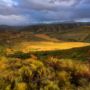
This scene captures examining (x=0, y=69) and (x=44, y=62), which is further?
(x=44, y=62)

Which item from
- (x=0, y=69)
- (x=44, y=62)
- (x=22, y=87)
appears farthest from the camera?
(x=44, y=62)

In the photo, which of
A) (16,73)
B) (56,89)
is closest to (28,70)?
(16,73)

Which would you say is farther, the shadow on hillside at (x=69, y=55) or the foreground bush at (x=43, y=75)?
the shadow on hillside at (x=69, y=55)

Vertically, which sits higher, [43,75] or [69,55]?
[43,75]

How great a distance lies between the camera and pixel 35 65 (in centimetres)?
2939

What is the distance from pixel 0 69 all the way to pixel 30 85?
302cm

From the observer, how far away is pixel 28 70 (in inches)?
1121

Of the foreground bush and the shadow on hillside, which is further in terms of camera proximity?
the shadow on hillside

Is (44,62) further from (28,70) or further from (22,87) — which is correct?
(22,87)

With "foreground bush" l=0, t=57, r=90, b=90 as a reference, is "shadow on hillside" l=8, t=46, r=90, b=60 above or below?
below

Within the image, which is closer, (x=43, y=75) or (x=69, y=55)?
(x=43, y=75)

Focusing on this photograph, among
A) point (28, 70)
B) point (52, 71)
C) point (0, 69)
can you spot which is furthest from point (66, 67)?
point (0, 69)

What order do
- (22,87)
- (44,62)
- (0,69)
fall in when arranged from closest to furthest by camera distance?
(22,87) < (0,69) < (44,62)

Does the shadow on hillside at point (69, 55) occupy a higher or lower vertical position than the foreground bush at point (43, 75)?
lower
